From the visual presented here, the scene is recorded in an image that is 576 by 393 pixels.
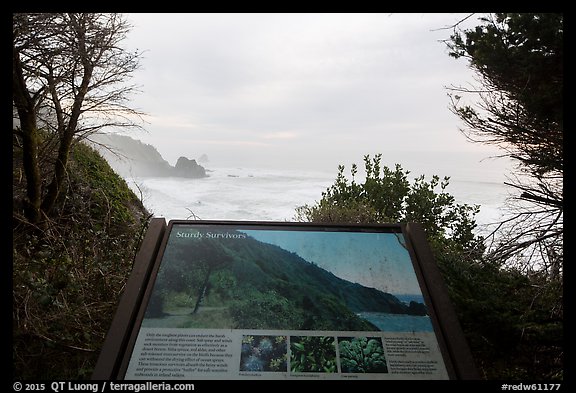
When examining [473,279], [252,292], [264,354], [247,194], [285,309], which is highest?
[247,194]

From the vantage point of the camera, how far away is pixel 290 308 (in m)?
2.27

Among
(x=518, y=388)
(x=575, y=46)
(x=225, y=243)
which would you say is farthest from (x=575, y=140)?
(x=225, y=243)

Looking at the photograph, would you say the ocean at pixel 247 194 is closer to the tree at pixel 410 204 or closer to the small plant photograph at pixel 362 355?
the tree at pixel 410 204

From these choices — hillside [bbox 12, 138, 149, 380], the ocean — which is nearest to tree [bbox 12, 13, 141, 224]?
hillside [bbox 12, 138, 149, 380]

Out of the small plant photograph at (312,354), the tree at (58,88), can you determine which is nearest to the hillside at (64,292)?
the tree at (58,88)

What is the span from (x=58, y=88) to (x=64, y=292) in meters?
2.94

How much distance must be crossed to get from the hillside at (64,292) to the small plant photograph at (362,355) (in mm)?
2093

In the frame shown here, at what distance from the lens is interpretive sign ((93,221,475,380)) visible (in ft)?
6.60

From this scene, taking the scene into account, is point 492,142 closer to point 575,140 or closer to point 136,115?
point 575,140

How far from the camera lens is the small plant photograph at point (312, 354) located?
2004 mm

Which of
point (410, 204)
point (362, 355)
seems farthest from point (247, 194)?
point (362, 355)

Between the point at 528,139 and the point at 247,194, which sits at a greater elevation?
the point at 247,194

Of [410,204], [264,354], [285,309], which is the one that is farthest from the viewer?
[410,204]

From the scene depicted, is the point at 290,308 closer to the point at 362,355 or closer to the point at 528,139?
the point at 362,355
